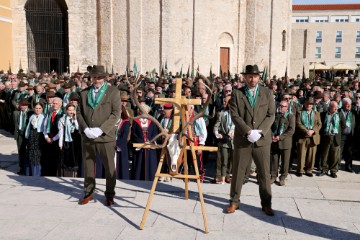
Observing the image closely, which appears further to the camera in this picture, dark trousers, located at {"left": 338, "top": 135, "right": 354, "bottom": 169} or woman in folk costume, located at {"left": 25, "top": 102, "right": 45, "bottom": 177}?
dark trousers, located at {"left": 338, "top": 135, "right": 354, "bottom": 169}

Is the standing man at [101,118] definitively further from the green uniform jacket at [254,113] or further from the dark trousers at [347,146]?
the dark trousers at [347,146]

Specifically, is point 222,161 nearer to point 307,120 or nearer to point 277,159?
point 277,159

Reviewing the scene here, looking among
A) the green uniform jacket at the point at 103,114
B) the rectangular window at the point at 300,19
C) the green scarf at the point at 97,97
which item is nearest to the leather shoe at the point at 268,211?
the green uniform jacket at the point at 103,114

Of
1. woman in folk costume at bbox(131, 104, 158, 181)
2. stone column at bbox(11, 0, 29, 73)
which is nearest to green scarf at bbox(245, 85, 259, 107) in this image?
woman in folk costume at bbox(131, 104, 158, 181)

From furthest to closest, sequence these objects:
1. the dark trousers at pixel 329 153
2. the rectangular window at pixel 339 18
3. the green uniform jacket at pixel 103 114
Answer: the rectangular window at pixel 339 18, the dark trousers at pixel 329 153, the green uniform jacket at pixel 103 114

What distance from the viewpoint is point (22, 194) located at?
6.20m

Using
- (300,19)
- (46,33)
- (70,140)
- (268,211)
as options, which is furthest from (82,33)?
(300,19)

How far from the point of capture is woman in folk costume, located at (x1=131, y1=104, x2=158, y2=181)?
8266 mm

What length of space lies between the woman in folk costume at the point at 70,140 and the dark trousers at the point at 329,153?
564 centimetres

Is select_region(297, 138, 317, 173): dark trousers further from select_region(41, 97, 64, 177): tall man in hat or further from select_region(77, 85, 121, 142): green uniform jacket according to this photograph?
select_region(41, 97, 64, 177): tall man in hat

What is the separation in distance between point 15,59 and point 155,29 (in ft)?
33.3

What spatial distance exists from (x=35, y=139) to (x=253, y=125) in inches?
202

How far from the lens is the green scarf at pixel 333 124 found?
30.4 ft

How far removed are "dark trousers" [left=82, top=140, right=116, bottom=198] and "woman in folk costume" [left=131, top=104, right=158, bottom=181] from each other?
2395 millimetres
